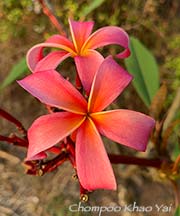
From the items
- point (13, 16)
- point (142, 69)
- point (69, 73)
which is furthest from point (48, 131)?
point (13, 16)

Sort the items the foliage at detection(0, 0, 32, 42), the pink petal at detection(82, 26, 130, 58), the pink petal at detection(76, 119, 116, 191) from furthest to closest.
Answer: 1. the foliage at detection(0, 0, 32, 42)
2. the pink petal at detection(82, 26, 130, 58)
3. the pink petal at detection(76, 119, 116, 191)

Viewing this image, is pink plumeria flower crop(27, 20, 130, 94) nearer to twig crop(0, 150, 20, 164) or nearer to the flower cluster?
the flower cluster

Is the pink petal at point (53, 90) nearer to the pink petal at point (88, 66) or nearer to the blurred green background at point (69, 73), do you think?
the pink petal at point (88, 66)

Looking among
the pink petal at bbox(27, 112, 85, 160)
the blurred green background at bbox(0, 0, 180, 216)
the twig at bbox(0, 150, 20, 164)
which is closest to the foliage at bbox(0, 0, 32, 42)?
the blurred green background at bbox(0, 0, 180, 216)

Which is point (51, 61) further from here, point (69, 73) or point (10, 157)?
point (69, 73)

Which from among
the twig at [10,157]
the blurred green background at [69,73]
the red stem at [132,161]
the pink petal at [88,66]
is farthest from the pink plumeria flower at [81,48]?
the twig at [10,157]

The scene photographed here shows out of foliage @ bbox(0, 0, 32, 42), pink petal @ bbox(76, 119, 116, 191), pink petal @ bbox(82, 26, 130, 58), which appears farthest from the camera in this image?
foliage @ bbox(0, 0, 32, 42)

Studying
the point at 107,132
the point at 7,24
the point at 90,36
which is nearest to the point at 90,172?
the point at 107,132
